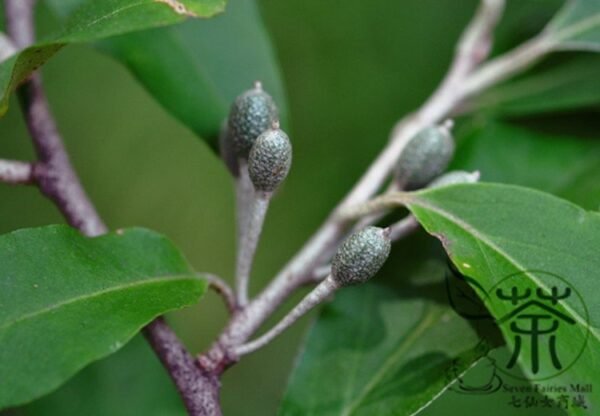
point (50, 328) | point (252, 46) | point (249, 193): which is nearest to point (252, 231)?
point (249, 193)

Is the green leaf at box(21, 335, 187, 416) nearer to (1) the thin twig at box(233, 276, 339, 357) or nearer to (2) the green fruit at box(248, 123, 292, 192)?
(1) the thin twig at box(233, 276, 339, 357)

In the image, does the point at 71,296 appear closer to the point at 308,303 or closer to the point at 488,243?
the point at 308,303

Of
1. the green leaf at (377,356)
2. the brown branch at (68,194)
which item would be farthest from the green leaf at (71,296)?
the green leaf at (377,356)

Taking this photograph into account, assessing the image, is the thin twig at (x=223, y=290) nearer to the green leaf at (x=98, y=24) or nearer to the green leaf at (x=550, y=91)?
the green leaf at (x=98, y=24)

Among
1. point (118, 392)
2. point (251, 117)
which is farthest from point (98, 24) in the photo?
point (118, 392)

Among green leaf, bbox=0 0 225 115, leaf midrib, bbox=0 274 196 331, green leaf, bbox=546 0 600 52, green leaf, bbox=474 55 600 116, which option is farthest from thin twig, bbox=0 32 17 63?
green leaf, bbox=546 0 600 52
